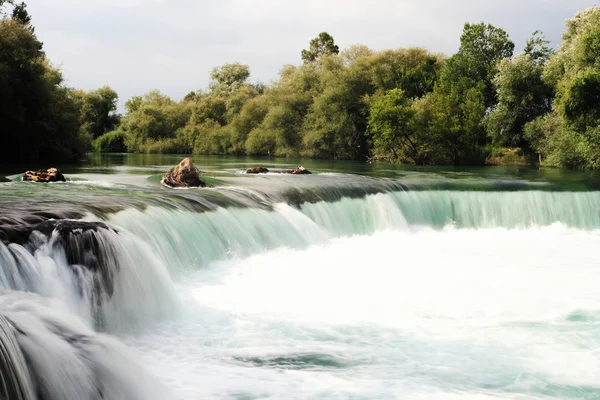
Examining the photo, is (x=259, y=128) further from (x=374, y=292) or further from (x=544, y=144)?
(x=374, y=292)

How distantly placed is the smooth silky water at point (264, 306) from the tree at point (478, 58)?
3434cm

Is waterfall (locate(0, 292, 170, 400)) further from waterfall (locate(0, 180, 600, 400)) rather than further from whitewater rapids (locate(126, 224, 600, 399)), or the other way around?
whitewater rapids (locate(126, 224, 600, 399))

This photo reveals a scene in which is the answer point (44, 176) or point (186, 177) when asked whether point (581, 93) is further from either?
point (44, 176)

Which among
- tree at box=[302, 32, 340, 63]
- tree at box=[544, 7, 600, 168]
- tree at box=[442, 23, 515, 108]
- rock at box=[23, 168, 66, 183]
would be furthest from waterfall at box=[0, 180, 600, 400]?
tree at box=[302, 32, 340, 63]

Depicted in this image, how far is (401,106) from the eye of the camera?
42938 mm

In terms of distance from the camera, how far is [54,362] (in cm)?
454

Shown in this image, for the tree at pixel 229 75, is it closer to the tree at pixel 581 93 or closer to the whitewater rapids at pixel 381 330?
the tree at pixel 581 93

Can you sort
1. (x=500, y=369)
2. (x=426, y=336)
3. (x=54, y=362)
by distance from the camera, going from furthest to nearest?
(x=426, y=336) < (x=500, y=369) < (x=54, y=362)

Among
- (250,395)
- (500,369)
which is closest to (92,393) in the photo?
(250,395)

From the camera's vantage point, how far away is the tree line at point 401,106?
3144 centimetres

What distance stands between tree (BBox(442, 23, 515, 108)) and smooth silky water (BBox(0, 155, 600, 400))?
3434 centimetres

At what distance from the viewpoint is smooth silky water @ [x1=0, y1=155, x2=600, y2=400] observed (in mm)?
5250

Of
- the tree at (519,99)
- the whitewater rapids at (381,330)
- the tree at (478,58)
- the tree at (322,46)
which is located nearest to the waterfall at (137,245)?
the whitewater rapids at (381,330)

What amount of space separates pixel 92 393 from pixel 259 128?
56.8 meters
